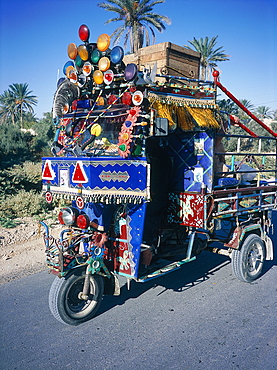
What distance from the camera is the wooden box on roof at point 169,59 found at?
213 inches

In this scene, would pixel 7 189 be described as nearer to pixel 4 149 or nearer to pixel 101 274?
pixel 4 149

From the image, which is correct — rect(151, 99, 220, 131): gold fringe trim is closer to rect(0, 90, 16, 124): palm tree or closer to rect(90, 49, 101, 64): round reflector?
rect(90, 49, 101, 64): round reflector

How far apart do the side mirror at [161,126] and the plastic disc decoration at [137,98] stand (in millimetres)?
313

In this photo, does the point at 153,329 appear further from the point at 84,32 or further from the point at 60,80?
the point at 84,32

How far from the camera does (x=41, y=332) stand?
13.4 ft

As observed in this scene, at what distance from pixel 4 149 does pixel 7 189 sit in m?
4.45

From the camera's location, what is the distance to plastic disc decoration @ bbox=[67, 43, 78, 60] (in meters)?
4.84

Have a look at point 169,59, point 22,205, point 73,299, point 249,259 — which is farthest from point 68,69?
point 22,205

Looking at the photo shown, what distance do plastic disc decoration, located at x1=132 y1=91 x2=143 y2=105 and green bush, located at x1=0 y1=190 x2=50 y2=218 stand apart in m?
6.69

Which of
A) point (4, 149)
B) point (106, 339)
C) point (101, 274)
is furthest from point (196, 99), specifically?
point (4, 149)

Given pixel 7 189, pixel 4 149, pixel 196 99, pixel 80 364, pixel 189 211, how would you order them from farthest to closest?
pixel 4 149, pixel 7 189, pixel 189 211, pixel 196 99, pixel 80 364

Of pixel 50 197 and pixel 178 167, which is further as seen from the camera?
pixel 178 167

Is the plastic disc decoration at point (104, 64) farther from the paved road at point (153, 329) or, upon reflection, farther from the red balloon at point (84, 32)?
the paved road at point (153, 329)

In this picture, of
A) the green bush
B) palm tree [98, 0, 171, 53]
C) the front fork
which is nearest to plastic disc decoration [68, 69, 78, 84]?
the front fork
